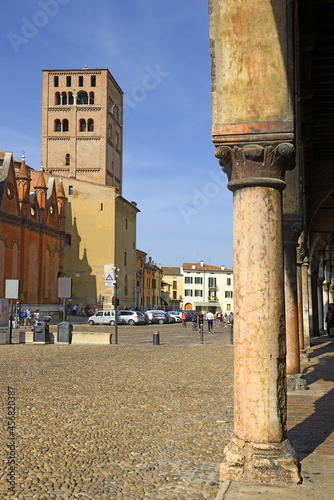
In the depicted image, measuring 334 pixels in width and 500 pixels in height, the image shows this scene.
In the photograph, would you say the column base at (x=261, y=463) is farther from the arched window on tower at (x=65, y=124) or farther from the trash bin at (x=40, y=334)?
the arched window on tower at (x=65, y=124)

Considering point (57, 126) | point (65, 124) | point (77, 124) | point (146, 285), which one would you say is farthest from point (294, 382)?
point (146, 285)

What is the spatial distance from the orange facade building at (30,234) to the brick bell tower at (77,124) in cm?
1557

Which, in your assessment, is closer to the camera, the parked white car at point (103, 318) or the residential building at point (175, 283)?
the parked white car at point (103, 318)

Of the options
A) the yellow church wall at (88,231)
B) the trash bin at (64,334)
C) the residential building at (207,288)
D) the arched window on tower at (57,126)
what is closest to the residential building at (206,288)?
the residential building at (207,288)

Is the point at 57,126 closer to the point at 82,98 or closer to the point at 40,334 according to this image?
the point at 82,98

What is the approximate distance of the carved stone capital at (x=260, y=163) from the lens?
14.8 ft

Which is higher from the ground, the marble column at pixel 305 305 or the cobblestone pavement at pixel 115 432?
the marble column at pixel 305 305

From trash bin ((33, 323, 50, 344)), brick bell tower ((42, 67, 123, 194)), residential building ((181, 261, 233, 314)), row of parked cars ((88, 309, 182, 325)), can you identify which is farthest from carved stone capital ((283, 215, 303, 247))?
residential building ((181, 261, 233, 314))

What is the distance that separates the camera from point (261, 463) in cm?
419

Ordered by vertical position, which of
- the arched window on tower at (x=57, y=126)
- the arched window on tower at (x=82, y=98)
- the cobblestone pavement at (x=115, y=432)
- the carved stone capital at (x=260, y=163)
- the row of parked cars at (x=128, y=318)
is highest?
the arched window on tower at (x=82, y=98)

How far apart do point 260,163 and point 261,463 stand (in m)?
2.51

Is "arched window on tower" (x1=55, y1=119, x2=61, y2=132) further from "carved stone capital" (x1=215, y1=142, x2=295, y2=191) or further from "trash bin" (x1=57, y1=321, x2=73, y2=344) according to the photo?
"carved stone capital" (x1=215, y1=142, x2=295, y2=191)

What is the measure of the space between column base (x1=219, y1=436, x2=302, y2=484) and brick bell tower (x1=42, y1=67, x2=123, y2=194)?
65532mm

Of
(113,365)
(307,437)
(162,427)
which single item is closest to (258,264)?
(307,437)
